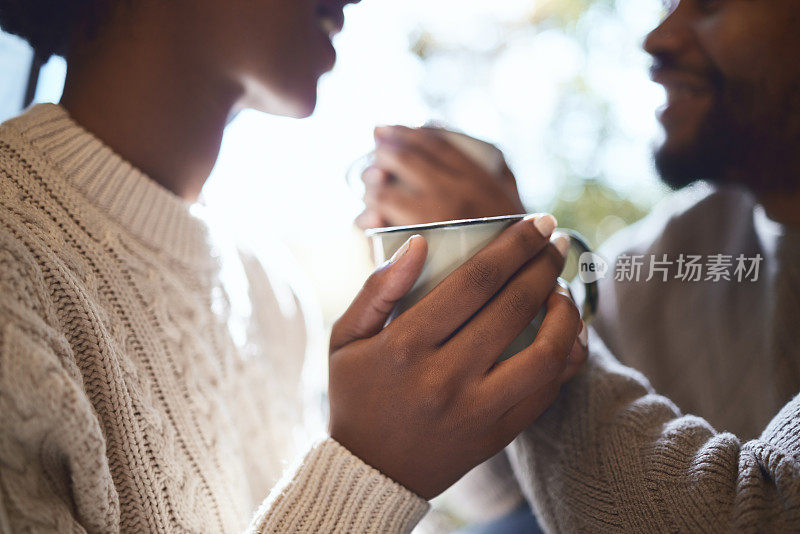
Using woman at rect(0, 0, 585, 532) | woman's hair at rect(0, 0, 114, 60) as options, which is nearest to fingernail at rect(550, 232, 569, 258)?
woman at rect(0, 0, 585, 532)

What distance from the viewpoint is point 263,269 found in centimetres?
91

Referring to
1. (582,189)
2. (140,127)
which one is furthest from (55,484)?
(582,189)

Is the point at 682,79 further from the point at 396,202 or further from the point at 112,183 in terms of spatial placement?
the point at 112,183

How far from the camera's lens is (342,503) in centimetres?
43

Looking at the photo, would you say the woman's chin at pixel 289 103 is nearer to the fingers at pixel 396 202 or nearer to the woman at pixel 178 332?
the woman at pixel 178 332

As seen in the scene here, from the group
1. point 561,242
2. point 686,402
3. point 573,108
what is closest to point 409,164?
point 561,242

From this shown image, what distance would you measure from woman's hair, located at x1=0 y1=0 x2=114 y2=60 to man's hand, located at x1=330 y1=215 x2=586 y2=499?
48 centimetres

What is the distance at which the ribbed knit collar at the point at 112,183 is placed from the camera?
0.51m

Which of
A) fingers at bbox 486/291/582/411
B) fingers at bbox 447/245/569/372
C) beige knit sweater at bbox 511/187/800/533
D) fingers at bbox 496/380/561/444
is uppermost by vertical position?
fingers at bbox 447/245/569/372

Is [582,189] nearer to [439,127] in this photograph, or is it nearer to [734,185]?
[734,185]

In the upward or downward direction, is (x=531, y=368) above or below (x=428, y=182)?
below

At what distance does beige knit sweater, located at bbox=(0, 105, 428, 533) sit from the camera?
1.13 feet

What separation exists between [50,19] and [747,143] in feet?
3.08

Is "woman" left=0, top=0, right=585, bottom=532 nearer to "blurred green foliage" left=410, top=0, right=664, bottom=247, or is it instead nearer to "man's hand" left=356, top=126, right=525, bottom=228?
"man's hand" left=356, top=126, right=525, bottom=228
